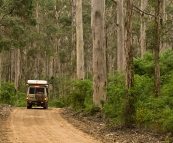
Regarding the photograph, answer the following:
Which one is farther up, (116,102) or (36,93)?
(116,102)

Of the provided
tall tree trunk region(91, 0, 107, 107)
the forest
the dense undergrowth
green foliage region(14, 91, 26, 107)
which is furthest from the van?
tall tree trunk region(91, 0, 107, 107)

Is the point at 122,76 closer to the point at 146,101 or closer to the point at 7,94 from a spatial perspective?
the point at 146,101

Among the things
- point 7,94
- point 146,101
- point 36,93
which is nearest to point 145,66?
point 146,101

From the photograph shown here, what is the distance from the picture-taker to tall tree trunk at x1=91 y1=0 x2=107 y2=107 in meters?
18.1

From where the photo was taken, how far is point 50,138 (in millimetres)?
11016

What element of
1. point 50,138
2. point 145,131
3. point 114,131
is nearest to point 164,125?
point 145,131

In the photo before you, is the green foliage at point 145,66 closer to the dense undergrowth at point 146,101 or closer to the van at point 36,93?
the dense undergrowth at point 146,101

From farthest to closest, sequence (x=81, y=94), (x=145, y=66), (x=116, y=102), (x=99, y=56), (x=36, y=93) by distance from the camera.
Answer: (x=36, y=93)
(x=81, y=94)
(x=99, y=56)
(x=145, y=66)
(x=116, y=102)

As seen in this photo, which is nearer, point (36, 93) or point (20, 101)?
point (36, 93)

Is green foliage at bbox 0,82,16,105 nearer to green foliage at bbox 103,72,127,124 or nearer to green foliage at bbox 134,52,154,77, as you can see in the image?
green foliage at bbox 134,52,154,77

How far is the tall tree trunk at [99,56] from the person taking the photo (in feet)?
59.4

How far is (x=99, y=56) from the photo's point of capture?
715 inches

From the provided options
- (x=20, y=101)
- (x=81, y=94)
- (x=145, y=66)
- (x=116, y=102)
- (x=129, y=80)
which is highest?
(x=145, y=66)

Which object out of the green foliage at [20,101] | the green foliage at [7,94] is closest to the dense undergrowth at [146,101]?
the green foliage at [7,94]
